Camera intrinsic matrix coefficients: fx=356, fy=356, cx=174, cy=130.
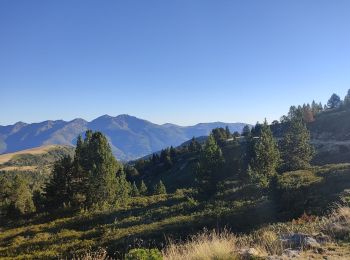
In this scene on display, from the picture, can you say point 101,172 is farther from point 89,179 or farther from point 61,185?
point 61,185

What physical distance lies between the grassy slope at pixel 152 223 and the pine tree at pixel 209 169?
8505 millimetres

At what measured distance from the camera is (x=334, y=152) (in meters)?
89.9

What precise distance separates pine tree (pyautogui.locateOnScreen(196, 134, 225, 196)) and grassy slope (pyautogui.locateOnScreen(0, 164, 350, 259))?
8.50m

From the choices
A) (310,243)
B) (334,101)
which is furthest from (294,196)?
(334,101)

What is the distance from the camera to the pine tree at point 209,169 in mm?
56750

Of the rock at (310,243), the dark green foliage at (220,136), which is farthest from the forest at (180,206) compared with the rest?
the dark green foliage at (220,136)

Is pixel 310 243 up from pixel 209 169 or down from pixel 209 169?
up

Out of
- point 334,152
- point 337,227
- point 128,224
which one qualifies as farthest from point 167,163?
point 337,227

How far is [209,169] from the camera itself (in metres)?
57.3

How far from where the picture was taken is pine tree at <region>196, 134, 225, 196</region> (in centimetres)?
5675

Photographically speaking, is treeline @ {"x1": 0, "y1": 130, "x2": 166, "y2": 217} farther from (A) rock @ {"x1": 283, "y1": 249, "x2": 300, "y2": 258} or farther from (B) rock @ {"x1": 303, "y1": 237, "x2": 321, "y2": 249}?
(A) rock @ {"x1": 283, "y1": 249, "x2": 300, "y2": 258}

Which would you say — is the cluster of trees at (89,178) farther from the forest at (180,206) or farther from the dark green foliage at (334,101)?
the dark green foliage at (334,101)

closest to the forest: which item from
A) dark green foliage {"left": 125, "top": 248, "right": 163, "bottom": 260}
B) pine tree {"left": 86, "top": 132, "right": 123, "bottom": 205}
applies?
dark green foliage {"left": 125, "top": 248, "right": 163, "bottom": 260}

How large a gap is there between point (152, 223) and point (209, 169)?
22.2 meters
